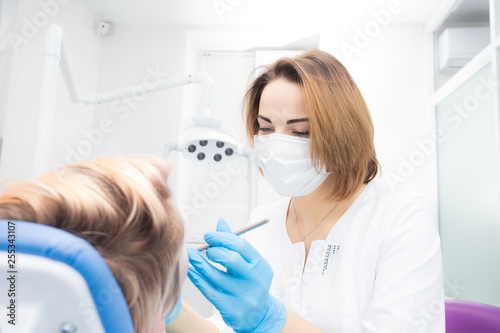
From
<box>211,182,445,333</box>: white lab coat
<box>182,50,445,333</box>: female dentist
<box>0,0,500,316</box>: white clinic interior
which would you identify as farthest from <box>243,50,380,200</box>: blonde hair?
<box>0,0,500,316</box>: white clinic interior

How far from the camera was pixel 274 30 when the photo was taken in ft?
8.95

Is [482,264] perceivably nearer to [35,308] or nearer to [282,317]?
[282,317]

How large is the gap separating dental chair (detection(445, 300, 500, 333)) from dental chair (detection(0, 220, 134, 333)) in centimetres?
157

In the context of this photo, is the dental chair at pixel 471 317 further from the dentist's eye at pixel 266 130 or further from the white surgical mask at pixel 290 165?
the dentist's eye at pixel 266 130

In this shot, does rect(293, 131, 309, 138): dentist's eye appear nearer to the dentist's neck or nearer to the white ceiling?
the dentist's neck

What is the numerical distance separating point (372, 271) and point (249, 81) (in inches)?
57.4

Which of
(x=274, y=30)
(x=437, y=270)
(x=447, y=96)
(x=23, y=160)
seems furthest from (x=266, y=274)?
(x=274, y=30)

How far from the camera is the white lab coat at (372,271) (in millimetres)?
888

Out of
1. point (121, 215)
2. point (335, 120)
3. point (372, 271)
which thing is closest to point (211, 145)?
point (335, 120)

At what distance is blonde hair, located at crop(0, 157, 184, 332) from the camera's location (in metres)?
0.38

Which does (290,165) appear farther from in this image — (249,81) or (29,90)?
(29,90)

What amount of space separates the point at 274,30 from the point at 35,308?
2.80 meters

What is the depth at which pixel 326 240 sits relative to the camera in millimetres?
1135

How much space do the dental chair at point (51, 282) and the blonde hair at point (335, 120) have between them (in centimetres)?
84
